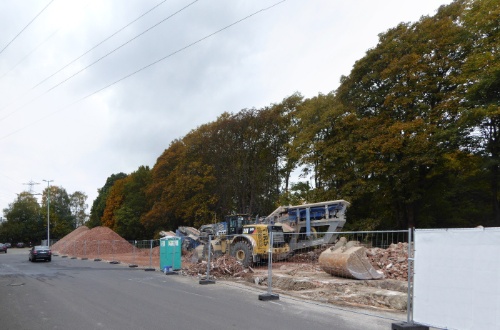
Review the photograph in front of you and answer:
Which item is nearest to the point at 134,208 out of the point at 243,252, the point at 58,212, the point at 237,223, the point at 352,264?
the point at 237,223

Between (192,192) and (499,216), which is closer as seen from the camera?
(499,216)

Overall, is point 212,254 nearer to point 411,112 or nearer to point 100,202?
point 411,112

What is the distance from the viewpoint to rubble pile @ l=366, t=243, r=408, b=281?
14.8m

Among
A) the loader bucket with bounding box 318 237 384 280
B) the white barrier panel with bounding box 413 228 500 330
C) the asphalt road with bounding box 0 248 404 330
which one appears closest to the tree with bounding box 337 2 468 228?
the loader bucket with bounding box 318 237 384 280

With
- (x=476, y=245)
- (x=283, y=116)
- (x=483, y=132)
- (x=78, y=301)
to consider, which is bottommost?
(x=78, y=301)

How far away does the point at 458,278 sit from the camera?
607 cm

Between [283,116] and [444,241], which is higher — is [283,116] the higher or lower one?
the higher one

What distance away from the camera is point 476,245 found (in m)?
5.89

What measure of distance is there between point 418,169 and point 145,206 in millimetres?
41317

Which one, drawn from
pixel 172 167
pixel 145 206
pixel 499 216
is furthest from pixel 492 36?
pixel 145 206

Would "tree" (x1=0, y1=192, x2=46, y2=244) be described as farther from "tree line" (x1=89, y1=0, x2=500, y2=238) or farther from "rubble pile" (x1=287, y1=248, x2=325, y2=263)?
"rubble pile" (x1=287, y1=248, x2=325, y2=263)

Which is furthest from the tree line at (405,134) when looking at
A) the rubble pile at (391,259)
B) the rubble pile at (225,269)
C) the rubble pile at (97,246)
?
the rubble pile at (225,269)

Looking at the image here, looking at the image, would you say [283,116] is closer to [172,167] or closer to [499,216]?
[172,167]

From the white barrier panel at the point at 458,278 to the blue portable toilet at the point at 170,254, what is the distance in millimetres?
14880
